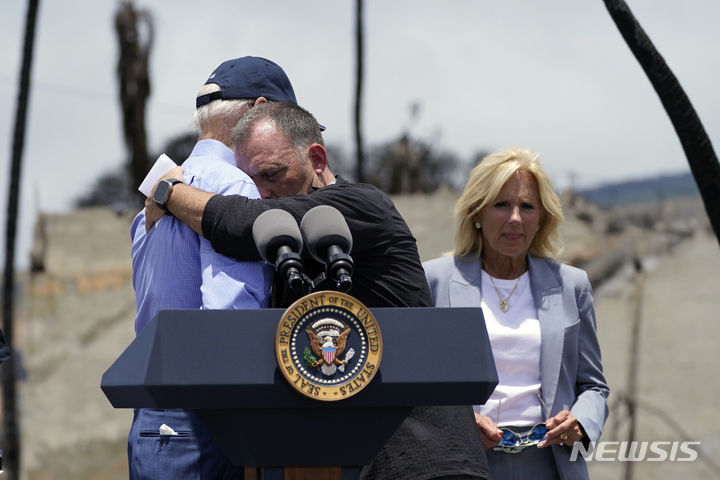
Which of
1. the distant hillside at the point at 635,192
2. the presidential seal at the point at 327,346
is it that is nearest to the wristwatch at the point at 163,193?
the presidential seal at the point at 327,346

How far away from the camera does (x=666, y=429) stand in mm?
17109

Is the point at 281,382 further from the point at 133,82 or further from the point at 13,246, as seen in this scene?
the point at 133,82

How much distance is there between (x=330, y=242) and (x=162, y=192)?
2.61 ft

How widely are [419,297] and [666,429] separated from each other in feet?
48.8

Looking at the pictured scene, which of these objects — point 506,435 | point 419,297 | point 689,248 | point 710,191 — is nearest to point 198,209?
point 419,297

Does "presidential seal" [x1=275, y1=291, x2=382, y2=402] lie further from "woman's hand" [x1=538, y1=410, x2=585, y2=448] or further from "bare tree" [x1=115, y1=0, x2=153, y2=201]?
"bare tree" [x1=115, y1=0, x2=153, y2=201]

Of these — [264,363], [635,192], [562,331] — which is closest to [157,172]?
[264,363]

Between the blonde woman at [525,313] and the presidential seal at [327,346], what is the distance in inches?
59.7

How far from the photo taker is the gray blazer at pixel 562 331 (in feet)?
13.4

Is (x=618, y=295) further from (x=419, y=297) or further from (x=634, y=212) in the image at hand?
(x=419, y=297)

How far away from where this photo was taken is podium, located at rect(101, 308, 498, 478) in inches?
96.2

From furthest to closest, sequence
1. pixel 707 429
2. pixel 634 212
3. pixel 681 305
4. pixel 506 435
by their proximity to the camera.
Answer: pixel 634 212 → pixel 681 305 → pixel 707 429 → pixel 506 435

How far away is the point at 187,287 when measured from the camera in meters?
3.14

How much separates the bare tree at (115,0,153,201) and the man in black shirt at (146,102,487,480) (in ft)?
52.6
